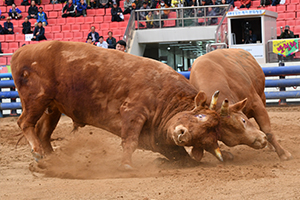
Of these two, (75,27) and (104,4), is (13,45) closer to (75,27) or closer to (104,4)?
(75,27)

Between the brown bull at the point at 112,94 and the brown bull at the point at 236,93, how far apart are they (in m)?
0.20

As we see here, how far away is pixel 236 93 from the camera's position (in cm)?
552

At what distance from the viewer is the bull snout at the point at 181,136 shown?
459 cm

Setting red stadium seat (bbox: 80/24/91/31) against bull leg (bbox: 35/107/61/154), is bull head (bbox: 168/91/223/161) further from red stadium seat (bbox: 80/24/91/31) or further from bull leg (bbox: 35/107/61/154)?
red stadium seat (bbox: 80/24/91/31)

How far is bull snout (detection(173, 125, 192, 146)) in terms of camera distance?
459 centimetres

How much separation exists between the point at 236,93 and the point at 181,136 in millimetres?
1310

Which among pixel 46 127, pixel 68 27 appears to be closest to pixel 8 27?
pixel 68 27

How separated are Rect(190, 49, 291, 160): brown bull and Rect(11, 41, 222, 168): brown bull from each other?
7.8 inches

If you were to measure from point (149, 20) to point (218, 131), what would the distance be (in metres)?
12.8

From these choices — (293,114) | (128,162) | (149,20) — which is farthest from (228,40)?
(128,162)

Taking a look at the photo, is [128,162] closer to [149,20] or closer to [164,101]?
[164,101]

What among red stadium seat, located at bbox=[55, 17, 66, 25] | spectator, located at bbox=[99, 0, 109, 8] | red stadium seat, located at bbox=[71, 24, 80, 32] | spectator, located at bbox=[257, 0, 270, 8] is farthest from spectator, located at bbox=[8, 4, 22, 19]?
spectator, located at bbox=[257, 0, 270, 8]

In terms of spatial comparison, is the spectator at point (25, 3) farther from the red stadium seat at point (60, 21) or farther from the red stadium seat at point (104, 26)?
the red stadium seat at point (104, 26)

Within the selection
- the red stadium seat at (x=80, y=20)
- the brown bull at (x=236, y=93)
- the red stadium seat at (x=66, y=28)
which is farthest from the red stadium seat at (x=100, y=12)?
the brown bull at (x=236, y=93)
